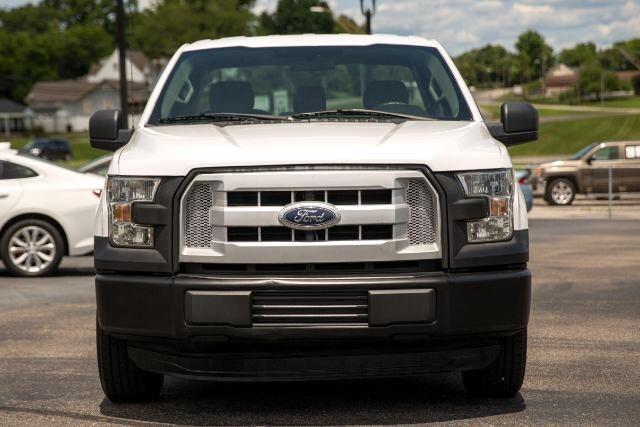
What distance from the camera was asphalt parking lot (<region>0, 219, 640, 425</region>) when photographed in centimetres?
627

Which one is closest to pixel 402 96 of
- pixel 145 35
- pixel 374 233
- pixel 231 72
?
pixel 231 72

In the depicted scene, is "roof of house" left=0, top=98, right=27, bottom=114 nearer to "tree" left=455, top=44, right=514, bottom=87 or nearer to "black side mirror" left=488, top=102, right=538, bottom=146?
"tree" left=455, top=44, right=514, bottom=87

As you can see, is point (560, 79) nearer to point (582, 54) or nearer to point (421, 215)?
point (582, 54)

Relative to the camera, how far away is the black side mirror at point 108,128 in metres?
7.20

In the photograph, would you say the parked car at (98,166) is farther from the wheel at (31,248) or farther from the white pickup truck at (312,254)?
the white pickup truck at (312,254)

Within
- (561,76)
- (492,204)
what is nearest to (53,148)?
(561,76)

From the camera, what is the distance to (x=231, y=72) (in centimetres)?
790

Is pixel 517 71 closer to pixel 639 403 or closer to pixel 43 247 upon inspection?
pixel 43 247

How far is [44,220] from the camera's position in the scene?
14.5 meters

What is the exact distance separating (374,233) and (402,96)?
1.74 meters

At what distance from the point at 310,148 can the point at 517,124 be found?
153cm

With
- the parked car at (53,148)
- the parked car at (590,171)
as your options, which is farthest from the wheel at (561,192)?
the parked car at (53,148)

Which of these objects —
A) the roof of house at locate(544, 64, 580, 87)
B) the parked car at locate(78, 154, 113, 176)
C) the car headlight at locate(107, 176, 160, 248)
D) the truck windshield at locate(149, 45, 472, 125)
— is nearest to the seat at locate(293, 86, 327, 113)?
the truck windshield at locate(149, 45, 472, 125)

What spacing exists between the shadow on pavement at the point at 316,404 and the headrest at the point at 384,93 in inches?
61.7
